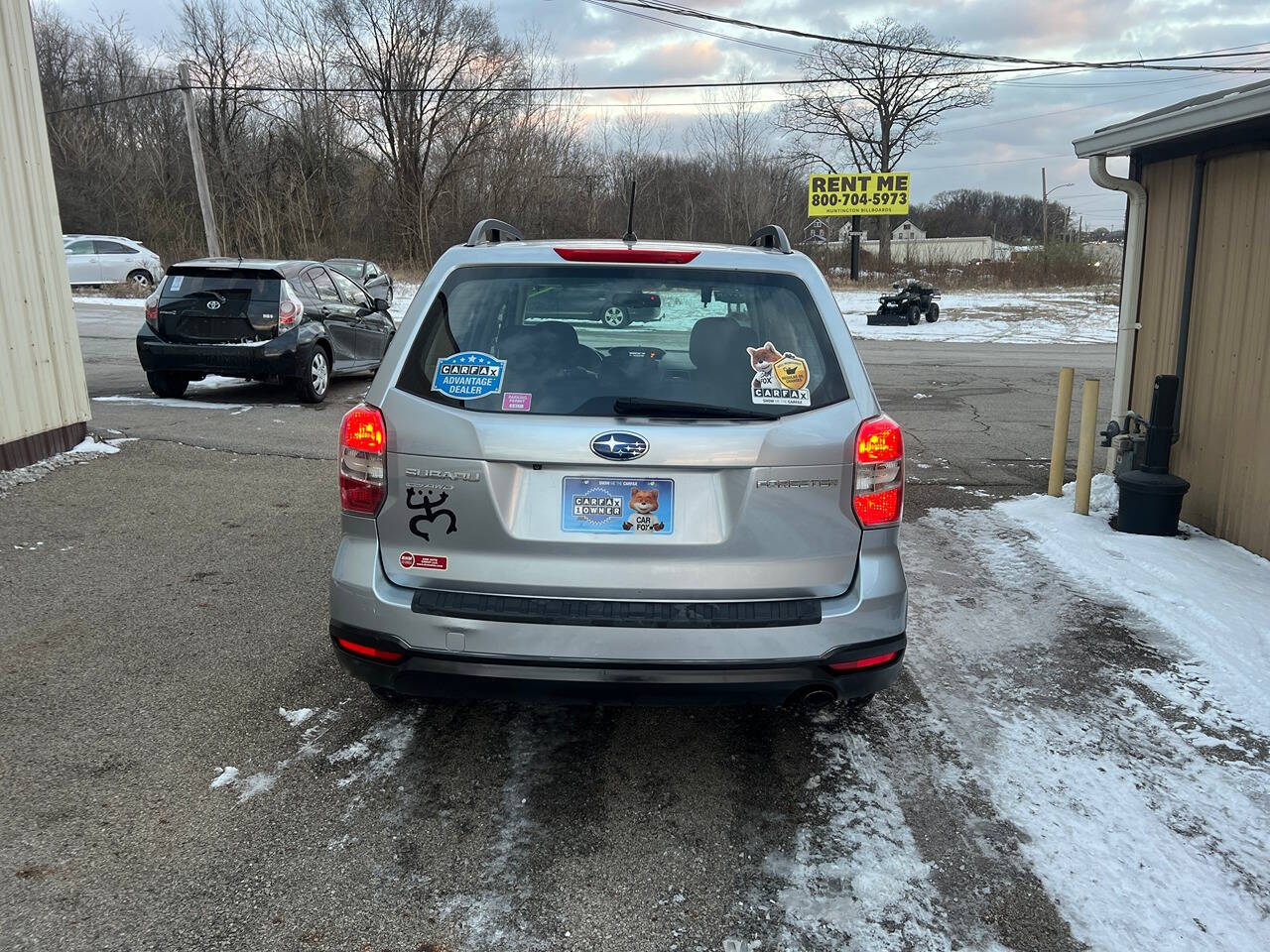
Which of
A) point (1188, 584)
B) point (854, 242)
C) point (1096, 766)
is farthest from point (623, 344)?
point (854, 242)

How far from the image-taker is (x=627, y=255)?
319cm

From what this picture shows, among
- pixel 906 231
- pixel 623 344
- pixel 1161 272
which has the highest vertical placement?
pixel 906 231

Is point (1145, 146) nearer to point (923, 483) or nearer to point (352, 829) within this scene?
point (923, 483)

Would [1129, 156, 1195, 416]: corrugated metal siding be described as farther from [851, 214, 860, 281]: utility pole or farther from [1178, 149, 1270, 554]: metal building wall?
[851, 214, 860, 281]: utility pole

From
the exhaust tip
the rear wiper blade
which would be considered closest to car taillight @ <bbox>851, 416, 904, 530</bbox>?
the rear wiper blade

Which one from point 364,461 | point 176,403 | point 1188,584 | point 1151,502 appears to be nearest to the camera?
point 364,461

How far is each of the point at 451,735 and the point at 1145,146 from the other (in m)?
6.01

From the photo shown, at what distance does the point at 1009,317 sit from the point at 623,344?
1139 inches

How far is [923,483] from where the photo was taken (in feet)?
26.2

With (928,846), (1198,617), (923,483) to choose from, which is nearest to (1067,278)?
(923,483)

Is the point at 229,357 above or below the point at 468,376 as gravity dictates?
below

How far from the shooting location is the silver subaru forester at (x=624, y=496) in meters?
2.89

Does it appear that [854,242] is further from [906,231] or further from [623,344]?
[906,231]

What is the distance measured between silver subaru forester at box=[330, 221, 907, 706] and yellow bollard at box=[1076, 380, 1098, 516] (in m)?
4.06
